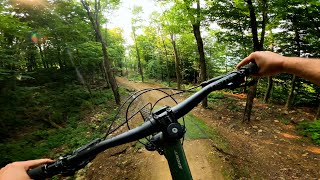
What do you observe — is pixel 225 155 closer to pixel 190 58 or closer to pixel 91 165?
pixel 91 165

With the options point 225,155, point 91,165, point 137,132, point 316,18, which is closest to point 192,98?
point 137,132

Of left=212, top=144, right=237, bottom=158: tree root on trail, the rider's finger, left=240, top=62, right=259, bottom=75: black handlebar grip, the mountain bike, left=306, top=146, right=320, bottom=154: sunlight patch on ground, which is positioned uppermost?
left=240, top=62, right=259, bottom=75: black handlebar grip

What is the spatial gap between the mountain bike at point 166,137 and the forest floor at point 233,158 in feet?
22.6

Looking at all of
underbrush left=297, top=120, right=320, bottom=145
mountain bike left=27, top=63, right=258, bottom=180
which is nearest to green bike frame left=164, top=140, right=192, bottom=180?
mountain bike left=27, top=63, right=258, bottom=180

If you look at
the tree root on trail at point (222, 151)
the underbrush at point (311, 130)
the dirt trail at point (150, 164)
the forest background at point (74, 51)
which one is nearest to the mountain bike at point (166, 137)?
the dirt trail at point (150, 164)

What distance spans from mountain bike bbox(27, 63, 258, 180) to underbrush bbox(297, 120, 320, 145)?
13.4m

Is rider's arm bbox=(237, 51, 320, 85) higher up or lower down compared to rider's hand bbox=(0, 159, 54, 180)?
higher up

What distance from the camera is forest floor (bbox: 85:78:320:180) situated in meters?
8.24

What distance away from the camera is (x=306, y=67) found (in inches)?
48.3

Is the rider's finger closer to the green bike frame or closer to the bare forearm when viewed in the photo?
the green bike frame

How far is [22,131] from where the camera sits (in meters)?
14.0

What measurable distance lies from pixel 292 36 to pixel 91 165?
19327mm

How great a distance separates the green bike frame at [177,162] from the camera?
4.36 ft

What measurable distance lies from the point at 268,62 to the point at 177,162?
3.08 ft
